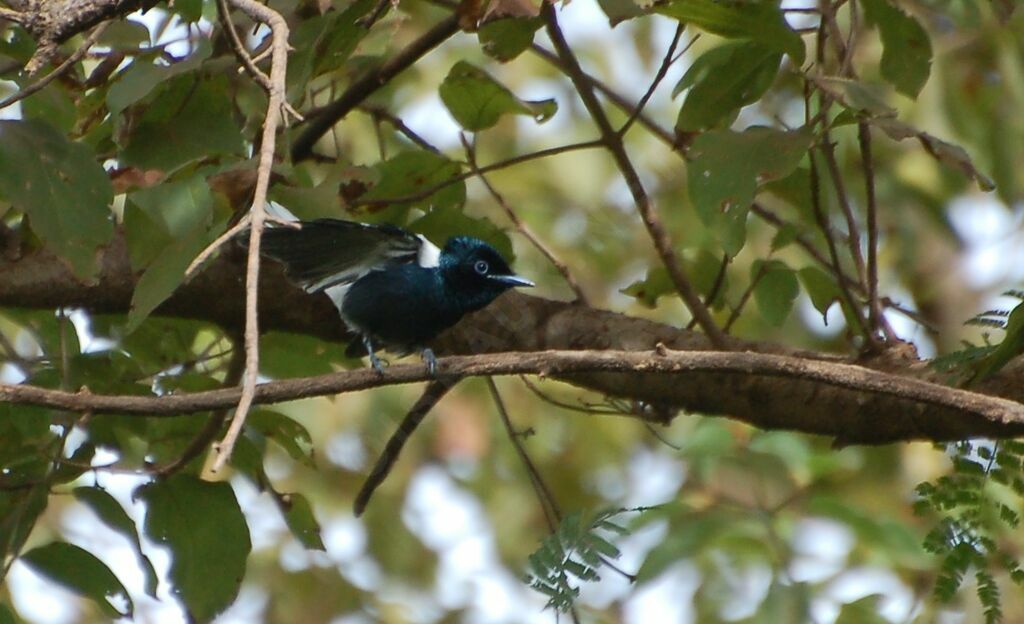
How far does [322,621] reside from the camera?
653 cm

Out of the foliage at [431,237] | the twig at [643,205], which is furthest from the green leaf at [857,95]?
the twig at [643,205]

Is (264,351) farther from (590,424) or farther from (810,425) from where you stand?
(590,424)

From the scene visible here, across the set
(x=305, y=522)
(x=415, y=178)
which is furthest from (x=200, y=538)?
(x=415, y=178)

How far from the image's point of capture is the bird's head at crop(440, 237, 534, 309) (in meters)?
3.51

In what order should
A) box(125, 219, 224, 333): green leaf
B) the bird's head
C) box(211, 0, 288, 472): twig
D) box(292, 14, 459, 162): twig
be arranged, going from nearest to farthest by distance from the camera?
box(211, 0, 288, 472): twig → box(125, 219, 224, 333): green leaf → box(292, 14, 459, 162): twig → the bird's head

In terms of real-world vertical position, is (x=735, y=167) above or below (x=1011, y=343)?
above

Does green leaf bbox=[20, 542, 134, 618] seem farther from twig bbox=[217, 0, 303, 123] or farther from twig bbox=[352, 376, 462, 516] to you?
twig bbox=[217, 0, 303, 123]

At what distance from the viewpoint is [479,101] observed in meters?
3.30

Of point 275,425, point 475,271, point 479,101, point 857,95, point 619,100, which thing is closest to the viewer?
point 857,95

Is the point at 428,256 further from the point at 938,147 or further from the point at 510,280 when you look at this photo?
the point at 938,147

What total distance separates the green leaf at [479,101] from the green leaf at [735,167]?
0.72 m

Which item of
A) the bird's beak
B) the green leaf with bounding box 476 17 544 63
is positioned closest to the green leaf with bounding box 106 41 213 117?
the green leaf with bounding box 476 17 544 63

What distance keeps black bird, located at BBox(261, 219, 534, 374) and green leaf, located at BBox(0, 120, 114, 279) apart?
71 cm

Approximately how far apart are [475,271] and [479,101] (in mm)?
479
